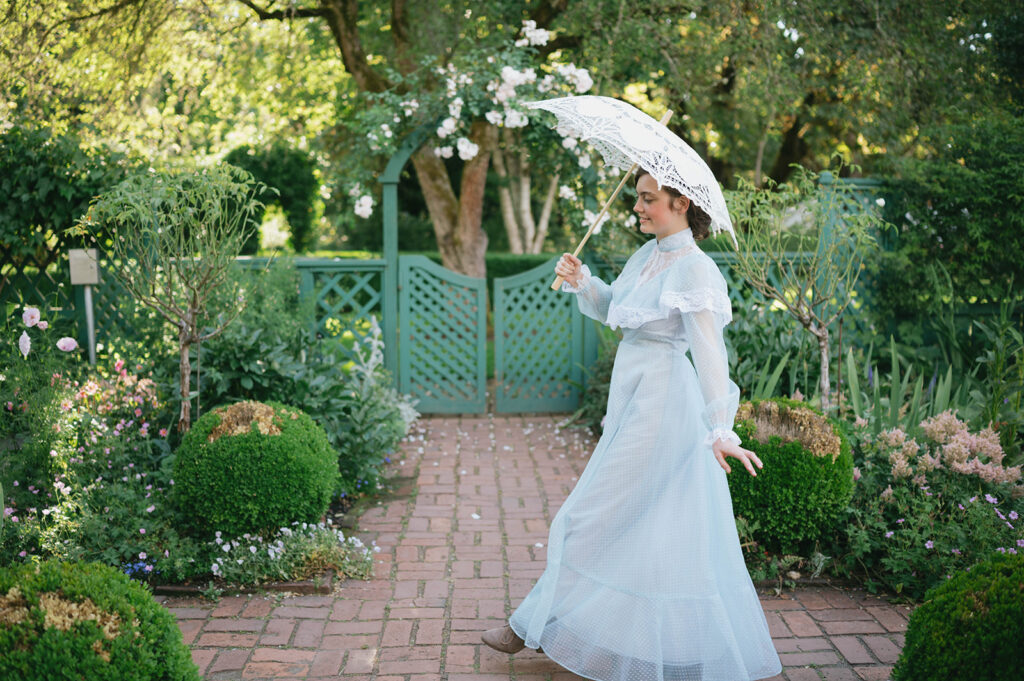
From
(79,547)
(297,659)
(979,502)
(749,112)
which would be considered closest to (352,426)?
(79,547)

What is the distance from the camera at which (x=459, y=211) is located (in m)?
9.83

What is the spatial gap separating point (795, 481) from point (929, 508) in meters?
0.62

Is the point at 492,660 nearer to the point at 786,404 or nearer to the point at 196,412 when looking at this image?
the point at 786,404

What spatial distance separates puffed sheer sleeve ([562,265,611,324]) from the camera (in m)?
3.12

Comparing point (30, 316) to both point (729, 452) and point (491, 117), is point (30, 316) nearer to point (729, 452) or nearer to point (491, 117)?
point (491, 117)

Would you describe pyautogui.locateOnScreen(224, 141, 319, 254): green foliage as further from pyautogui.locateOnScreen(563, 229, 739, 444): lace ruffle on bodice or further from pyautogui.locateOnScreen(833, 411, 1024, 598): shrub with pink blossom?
pyautogui.locateOnScreen(563, 229, 739, 444): lace ruffle on bodice

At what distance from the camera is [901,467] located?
153 inches

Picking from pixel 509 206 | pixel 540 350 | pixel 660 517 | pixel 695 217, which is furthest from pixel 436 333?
pixel 509 206

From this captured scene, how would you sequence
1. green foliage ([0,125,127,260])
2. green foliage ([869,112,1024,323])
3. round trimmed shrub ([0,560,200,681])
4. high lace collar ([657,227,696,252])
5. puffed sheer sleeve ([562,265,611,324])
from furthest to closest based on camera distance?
green foliage ([869,112,1024,323]) < green foliage ([0,125,127,260]) < puffed sheer sleeve ([562,265,611,324]) < high lace collar ([657,227,696,252]) < round trimmed shrub ([0,560,200,681])

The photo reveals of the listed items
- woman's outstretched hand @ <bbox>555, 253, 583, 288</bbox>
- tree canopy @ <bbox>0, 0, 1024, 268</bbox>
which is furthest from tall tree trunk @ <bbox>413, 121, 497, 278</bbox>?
woman's outstretched hand @ <bbox>555, 253, 583, 288</bbox>

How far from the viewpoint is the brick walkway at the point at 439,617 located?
3066 millimetres

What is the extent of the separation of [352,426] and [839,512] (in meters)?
2.62

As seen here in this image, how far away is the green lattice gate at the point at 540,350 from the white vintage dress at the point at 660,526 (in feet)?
13.5

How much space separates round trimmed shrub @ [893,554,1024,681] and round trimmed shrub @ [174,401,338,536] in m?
2.45
